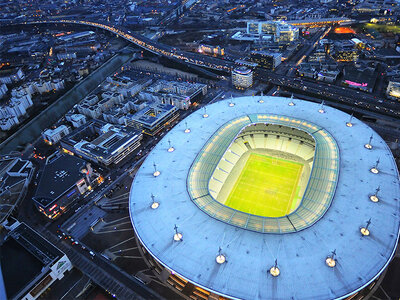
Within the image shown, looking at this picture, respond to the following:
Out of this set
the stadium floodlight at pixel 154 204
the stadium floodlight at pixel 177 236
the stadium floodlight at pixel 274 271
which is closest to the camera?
the stadium floodlight at pixel 274 271

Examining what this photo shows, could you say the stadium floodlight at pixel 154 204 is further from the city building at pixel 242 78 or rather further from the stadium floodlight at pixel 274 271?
the city building at pixel 242 78

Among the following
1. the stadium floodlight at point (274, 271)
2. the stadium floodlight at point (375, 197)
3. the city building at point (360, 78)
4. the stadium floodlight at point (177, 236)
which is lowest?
the city building at point (360, 78)

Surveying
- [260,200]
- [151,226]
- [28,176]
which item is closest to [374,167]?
[260,200]

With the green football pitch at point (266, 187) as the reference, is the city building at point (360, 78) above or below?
above

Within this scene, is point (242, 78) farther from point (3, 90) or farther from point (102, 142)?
point (3, 90)

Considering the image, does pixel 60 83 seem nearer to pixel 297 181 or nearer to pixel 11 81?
pixel 11 81

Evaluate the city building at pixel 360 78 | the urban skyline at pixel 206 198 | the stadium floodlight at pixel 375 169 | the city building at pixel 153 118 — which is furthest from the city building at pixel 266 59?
the stadium floodlight at pixel 375 169
